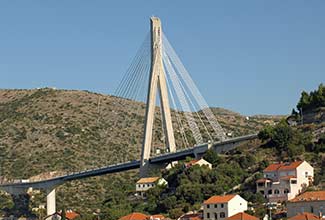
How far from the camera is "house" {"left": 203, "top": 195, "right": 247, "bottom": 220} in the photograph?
84688 millimetres

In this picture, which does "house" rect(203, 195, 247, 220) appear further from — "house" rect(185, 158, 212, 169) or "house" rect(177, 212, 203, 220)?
"house" rect(185, 158, 212, 169)

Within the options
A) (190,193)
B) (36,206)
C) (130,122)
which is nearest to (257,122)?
(130,122)

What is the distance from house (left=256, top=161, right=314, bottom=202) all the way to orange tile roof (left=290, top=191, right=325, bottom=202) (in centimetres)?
583

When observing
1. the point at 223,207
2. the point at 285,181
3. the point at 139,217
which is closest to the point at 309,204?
the point at 223,207

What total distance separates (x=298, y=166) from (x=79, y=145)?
6210 cm

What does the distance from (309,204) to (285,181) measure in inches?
361

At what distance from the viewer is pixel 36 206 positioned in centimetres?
13350

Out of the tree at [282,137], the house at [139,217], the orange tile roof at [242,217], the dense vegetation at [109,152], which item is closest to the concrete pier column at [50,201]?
the dense vegetation at [109,152]

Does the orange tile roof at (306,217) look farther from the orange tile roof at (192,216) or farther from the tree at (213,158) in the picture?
the tree at (213,158)

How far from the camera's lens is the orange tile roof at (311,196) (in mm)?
80725

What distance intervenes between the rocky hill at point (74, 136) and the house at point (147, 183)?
18.8 meters

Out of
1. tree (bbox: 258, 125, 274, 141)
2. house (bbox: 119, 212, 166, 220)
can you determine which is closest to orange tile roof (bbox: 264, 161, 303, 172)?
tree (bbox: 258, 125, 274, 141)

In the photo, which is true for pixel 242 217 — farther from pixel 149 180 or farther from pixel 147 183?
pixel 149 180

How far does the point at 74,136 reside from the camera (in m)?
152
